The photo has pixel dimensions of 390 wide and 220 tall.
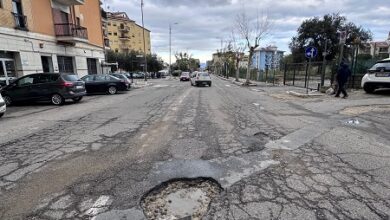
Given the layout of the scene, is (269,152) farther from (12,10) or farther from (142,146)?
(12,10)

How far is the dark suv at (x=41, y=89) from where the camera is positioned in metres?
12.7

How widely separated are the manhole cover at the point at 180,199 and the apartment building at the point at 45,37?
16.6 metres

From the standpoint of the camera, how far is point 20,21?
56.4ft

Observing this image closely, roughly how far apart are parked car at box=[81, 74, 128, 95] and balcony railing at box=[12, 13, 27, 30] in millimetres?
4800

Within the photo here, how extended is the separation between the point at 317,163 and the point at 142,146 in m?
3.27

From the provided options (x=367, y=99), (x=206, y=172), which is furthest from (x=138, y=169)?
(x=367, y=99)

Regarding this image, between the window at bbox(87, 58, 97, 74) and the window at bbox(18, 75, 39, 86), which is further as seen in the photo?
the window at bbox(87, 58, 97, 74)

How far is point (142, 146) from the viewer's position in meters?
5.41

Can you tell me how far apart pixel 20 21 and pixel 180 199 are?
19123 mm

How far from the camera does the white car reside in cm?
1156

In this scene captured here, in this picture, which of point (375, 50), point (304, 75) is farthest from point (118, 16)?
point (304, 75)

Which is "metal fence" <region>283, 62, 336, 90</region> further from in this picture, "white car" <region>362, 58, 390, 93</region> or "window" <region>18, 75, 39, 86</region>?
"window" <region>18, 75, 39, 86</region>

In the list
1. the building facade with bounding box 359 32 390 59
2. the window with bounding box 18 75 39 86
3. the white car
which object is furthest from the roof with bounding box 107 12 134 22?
the white car

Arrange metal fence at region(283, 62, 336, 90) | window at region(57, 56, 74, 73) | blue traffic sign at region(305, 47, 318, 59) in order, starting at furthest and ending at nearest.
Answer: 1. window at region(57, 56, 74, 73)
2. metal fence at region(283, 62, 336, 90)
3. blue traffic sign at region(305, 47, 318, 59)
